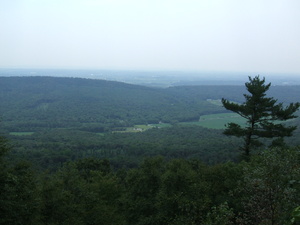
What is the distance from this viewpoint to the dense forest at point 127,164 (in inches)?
348

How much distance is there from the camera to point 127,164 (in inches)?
1871

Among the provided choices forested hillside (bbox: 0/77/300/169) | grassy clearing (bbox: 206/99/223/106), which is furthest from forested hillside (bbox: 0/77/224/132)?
grassy clearing (bbox: 206/99/223/106)

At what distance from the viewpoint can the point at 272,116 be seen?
1984 cm

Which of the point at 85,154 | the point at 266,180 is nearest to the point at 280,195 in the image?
the point at 266,180

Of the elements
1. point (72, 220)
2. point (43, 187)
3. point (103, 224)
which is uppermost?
point (43, 187)

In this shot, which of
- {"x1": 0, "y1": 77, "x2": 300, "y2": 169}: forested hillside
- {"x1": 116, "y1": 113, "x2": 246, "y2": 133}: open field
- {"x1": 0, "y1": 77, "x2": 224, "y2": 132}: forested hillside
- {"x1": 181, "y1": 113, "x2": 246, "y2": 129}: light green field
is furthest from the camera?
{"x1": 0, "y1": 77, "x2": 224, "y2": 132}: forested hillside

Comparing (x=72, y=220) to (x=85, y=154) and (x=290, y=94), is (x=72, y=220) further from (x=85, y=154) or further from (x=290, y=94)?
(x=290, y=94)

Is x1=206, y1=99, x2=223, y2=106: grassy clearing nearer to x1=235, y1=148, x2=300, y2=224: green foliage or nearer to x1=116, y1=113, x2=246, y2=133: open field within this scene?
x1=116, y1=113, x2=246, y2=133: open field

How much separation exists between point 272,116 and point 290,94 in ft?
464

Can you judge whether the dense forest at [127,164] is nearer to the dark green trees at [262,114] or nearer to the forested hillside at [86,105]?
the forested hillside at [86,105]

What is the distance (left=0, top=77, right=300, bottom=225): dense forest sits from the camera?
29.0 feet

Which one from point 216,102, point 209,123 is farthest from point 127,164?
point 216,102

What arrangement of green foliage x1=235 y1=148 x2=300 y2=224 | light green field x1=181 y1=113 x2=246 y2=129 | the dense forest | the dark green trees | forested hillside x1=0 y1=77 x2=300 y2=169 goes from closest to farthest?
green foliage x1=235 y1=148 x2=300 y2=224 → the dense forest → the dark green trees → forested hillside x1=0 y1=77 x2=300 y2=169 → light green field x1=181 y1=113 x2=246 y2=129

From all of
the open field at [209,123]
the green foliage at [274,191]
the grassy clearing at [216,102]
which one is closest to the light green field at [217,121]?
the open field at [209,123]
